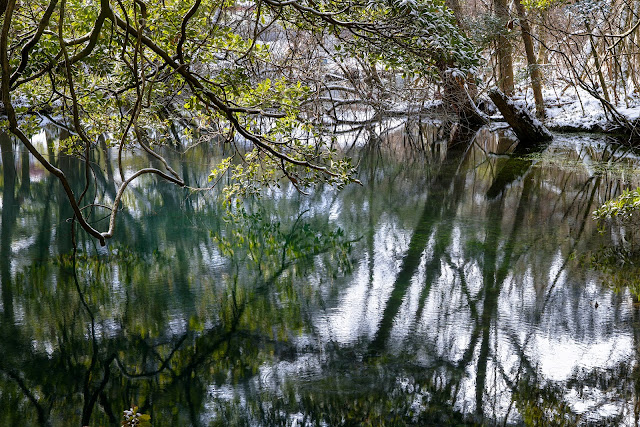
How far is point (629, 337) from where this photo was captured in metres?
4.57

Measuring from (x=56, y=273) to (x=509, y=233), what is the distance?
5.03 meters

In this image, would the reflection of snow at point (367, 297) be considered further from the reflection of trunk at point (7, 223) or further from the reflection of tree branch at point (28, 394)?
the reflection of trunk at point (7, 223)

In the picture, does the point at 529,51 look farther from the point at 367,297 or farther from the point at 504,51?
the point at 367,297

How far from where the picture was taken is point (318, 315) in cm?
521

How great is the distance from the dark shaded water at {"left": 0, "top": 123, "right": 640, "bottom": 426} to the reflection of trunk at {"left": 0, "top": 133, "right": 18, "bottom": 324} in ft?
0.14

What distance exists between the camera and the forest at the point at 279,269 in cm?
382

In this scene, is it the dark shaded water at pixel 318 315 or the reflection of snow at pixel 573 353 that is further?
the reflection of snow at pixel 573 353

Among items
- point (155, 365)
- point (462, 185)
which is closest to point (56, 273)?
point (155, 365)

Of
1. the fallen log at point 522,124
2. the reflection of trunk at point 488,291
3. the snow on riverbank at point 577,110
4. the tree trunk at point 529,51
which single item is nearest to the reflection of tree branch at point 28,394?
the reflection of trunk at point 488,291

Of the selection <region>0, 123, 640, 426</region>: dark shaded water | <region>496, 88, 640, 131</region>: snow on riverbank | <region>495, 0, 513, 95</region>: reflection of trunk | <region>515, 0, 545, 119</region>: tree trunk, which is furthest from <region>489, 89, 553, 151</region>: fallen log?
<region>0, 123, 640, 426</region>: dark shaded water

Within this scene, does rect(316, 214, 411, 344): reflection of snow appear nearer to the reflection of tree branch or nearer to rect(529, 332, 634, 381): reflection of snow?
rect(529, 332, 634, 381): reflection of snow

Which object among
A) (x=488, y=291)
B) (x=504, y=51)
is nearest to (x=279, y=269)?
(x=488, y=291)

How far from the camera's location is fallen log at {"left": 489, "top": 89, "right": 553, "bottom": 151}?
14.0m

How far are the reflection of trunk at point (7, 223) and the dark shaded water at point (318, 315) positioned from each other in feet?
0.14
